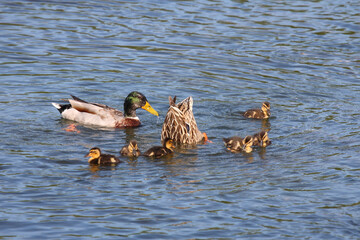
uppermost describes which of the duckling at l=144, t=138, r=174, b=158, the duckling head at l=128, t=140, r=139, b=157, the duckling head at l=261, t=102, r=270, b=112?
the duckling head at l=261, t=102, r=270, b=112

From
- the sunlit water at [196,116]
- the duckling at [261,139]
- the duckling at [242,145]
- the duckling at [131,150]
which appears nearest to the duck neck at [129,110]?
the sunlit water at [196,116]

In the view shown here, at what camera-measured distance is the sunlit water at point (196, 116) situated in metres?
7.57

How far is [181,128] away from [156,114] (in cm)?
148

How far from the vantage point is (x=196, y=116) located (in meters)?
12.3

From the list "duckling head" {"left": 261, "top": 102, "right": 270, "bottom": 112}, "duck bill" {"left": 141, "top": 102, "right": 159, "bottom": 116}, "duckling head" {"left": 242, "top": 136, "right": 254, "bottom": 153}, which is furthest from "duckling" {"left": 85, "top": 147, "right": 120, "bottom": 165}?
"duckling head" {"left": 261, "top": 102, "right": 270, "bottom": 112}

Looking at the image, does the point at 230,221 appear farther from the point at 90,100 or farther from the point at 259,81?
the point at 259,81

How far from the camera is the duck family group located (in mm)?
9812

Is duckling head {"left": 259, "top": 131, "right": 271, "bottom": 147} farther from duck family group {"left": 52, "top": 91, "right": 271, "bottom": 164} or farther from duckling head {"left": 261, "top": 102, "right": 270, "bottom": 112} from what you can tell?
duckling head {"left": 261, "top": 102, "right": 270, "bottom": 112}

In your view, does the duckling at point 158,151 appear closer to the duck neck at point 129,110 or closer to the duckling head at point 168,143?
the duckling head at point 168,143

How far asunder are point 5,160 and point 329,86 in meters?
7.05

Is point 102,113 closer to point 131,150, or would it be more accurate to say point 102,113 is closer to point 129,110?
point 129,110

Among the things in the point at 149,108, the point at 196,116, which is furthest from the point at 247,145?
the point at 149,108

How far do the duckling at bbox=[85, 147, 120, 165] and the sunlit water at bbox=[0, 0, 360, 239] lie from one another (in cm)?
13

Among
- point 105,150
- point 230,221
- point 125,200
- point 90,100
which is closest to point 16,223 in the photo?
point 125,200
